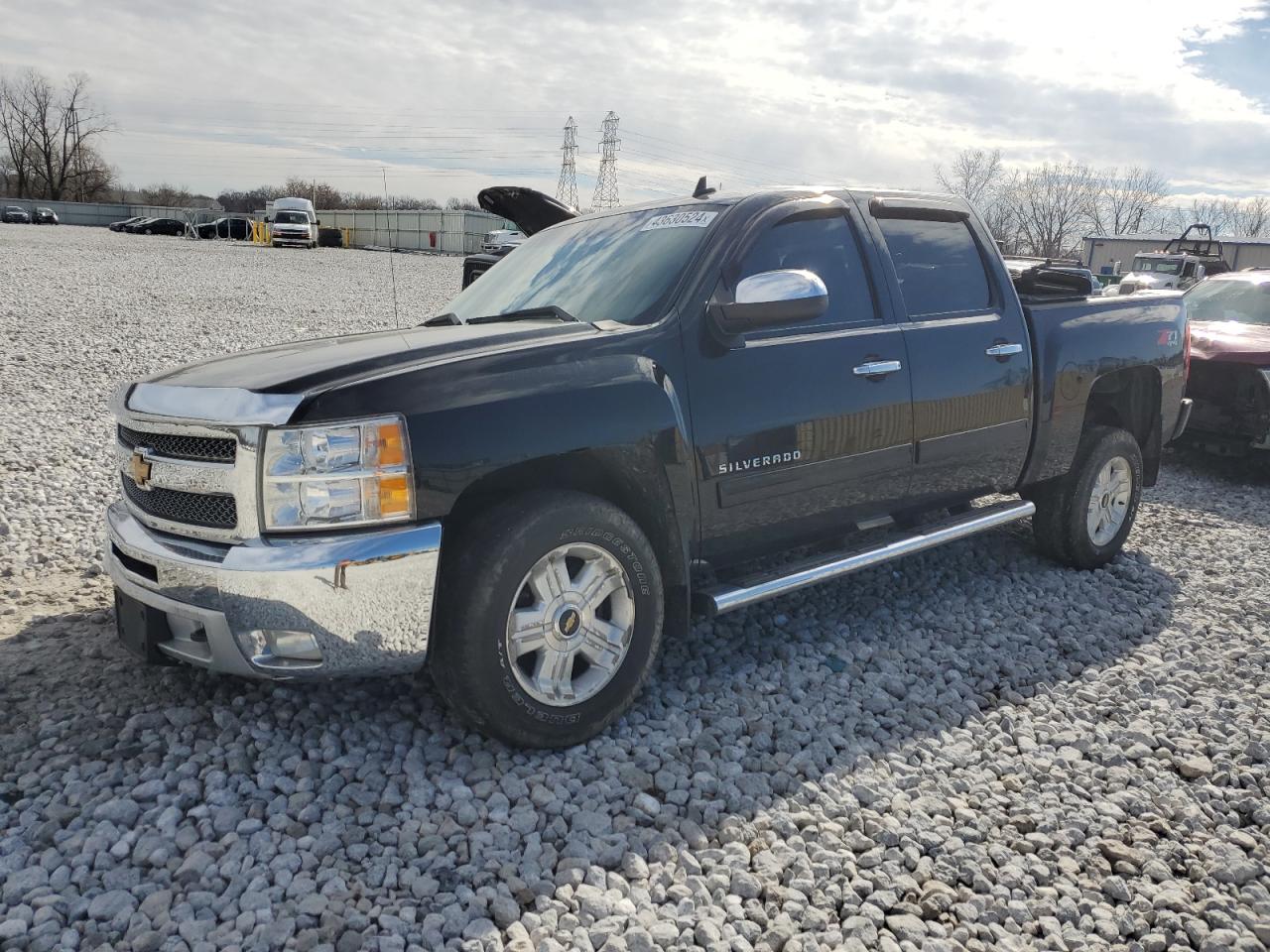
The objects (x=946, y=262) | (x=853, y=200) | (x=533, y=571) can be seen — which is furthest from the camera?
(x=946, y=262)

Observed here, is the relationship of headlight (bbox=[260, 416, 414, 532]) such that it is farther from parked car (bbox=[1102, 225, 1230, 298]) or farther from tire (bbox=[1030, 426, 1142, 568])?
parked car (bbox=[1102, 225, 1230, 298])

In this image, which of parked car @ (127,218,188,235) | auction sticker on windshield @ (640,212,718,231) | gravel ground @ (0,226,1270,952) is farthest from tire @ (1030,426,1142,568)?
parked car @ (127,218,188,235)

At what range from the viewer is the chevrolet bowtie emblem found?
10.5ft

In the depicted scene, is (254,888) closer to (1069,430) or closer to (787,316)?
(787,316)

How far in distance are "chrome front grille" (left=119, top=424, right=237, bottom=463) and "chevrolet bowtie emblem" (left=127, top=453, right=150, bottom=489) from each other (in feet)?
0.14

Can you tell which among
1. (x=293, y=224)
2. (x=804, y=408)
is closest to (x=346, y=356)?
(x=804, y=408)

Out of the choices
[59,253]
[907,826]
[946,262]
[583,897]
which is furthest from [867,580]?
[59,253]

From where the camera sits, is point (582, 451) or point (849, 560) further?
point (849, 560)

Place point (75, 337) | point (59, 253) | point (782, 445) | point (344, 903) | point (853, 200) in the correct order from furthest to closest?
point (59, 253) < point (75, 337) < point (853, 200) < point (782, 445) < point (344, 903)

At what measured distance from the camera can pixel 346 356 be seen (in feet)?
10.5

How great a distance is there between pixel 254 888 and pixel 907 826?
1.87 metres

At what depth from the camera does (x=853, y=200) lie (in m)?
4.27

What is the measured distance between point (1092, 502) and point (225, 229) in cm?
6043

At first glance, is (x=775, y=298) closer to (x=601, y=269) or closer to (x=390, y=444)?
(x=601, y=269)
